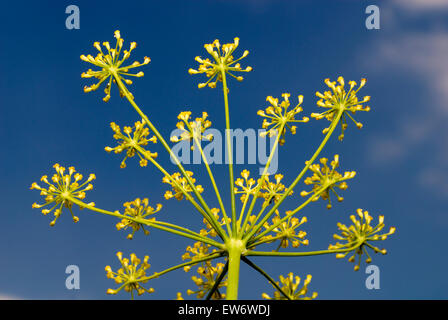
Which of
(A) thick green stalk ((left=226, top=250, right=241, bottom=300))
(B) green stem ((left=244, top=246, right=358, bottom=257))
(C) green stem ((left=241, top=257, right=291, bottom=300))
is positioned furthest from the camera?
(C) green stem ((left=241, top=257, right=291, bottom=300))

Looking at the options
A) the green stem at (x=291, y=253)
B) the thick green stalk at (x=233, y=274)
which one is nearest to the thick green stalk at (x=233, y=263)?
the thick green stalk at (x=233, y=274)

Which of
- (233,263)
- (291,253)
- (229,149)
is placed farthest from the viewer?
(229,149)

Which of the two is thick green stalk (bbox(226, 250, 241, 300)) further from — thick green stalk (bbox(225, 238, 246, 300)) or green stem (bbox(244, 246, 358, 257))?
green stem (bbox(244, 246, 358, 257))

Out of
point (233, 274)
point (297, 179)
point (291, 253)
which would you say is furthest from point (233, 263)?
point (297, 179)

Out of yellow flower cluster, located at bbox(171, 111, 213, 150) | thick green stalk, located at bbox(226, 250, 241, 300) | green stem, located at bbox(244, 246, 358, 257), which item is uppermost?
yellow flower cluster, located at bbox(171, 111, 213, 150)

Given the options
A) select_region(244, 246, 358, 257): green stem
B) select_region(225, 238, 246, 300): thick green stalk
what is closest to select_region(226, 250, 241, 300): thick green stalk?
select_region(225, 238, 246, 300): thick green stalk

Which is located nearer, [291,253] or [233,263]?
[291,253]

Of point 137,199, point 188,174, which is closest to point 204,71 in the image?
point 188,174

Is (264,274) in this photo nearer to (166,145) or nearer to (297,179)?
(297,179)

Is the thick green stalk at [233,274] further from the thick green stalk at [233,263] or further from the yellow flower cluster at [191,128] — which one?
the yellow flower cluster at [191,128]
